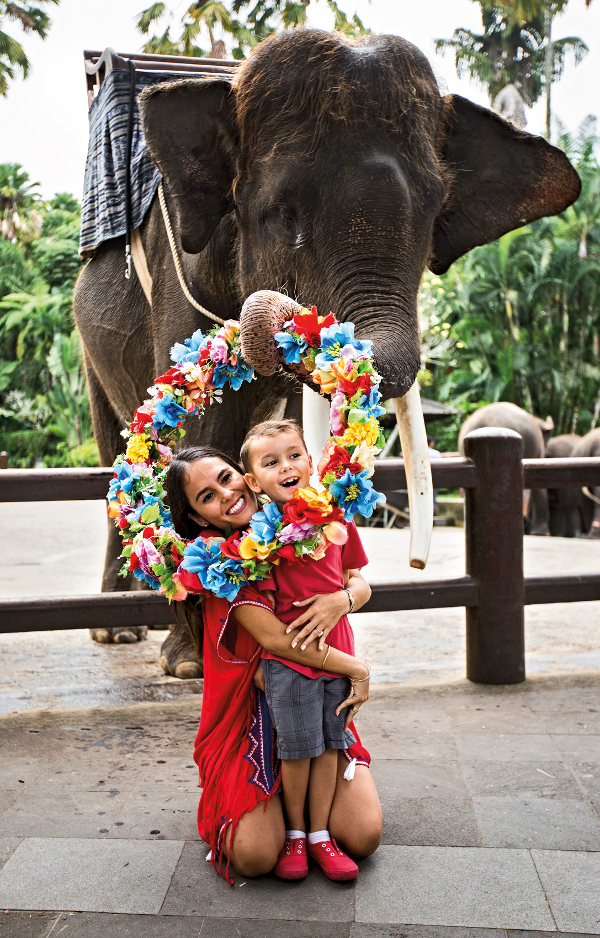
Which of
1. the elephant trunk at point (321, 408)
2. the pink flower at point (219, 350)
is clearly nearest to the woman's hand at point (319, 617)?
the elephant trunk at point (321, 408)

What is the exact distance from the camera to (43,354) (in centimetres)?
2897

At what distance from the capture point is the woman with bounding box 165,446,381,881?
2234mm

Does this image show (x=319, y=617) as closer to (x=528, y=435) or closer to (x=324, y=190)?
(x=324, y=190)

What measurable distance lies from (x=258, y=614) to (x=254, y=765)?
42cm

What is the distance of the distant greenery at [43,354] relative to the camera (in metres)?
26.3

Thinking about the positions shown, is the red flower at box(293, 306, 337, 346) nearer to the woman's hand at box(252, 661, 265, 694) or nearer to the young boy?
the young boy

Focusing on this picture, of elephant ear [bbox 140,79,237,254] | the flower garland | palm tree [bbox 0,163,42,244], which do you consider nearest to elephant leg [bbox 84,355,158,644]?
elephant ear [bbox 140,79,237,254]

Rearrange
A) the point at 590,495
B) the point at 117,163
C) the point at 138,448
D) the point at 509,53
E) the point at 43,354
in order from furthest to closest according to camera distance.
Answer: the point at 509,53, the point at 43,354, the point at 590,495, the point at 117,163, the point at 138,448

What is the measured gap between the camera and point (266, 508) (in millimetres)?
2131

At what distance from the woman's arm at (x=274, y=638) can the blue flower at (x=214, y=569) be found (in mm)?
82

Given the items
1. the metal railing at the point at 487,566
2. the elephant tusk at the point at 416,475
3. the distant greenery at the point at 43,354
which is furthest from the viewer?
the distant greenery at the point at 43,354

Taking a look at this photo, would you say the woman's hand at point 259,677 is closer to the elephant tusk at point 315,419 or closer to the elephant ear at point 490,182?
the elephant tusk at point 315,419

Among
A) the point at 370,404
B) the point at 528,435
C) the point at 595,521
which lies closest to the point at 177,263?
the point at 370,404

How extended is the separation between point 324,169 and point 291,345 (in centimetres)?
96
